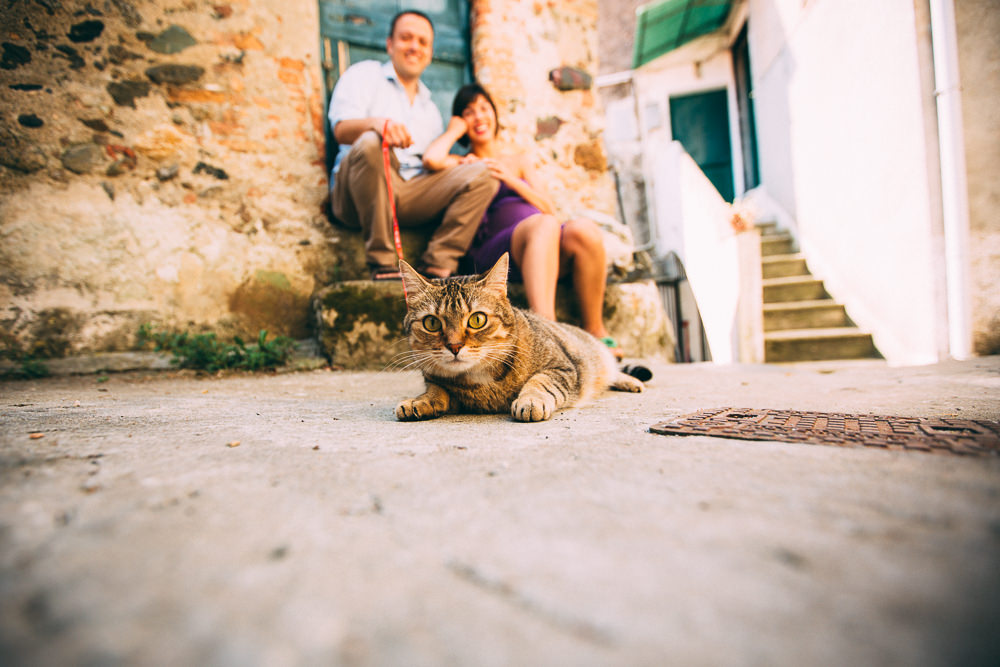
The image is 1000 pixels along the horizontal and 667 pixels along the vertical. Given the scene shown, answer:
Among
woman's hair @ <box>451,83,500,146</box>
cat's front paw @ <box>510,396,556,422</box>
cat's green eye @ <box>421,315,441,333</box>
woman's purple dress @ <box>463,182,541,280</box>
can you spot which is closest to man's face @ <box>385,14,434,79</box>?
woman's hair @ <box>451,83,500,146</box>

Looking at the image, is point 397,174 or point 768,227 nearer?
point 397,174

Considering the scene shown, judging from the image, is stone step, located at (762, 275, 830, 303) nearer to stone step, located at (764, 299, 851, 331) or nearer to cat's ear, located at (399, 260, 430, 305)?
stone step, located at (764, 299, 851, 331)

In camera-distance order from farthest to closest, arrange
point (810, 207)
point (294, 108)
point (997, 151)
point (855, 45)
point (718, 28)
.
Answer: point (718, 28) < point (810, 207) < point (855, 45) < point (294, 108) < point (997, 151)

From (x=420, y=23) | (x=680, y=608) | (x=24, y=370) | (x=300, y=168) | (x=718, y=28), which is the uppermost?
(x=718, y=28)

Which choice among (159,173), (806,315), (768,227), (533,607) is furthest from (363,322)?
(768,227)

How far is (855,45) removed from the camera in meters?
4.30

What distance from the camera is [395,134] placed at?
10.3 ft

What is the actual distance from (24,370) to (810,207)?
7.69m

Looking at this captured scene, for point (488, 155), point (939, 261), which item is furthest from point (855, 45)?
point (488, 155)

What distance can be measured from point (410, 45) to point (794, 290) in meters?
5.08

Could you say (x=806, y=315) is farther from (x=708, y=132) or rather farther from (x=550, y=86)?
(x=708, y=132)

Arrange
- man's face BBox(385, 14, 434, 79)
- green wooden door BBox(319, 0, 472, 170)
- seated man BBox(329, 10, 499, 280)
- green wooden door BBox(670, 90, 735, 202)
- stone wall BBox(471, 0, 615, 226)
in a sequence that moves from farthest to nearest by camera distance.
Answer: green wooden door BBox(670, 90, 735, 202) → stone wall BBox(471, 0, 615, 226) → green wooden door BBox(319, 0, 472, 170) → man's face BBox(385, 14, 434, 79) → seated man BBox(329, 10, 499, 280)

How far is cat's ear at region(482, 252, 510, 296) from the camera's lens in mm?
1960

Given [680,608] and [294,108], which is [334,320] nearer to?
[294,108]
